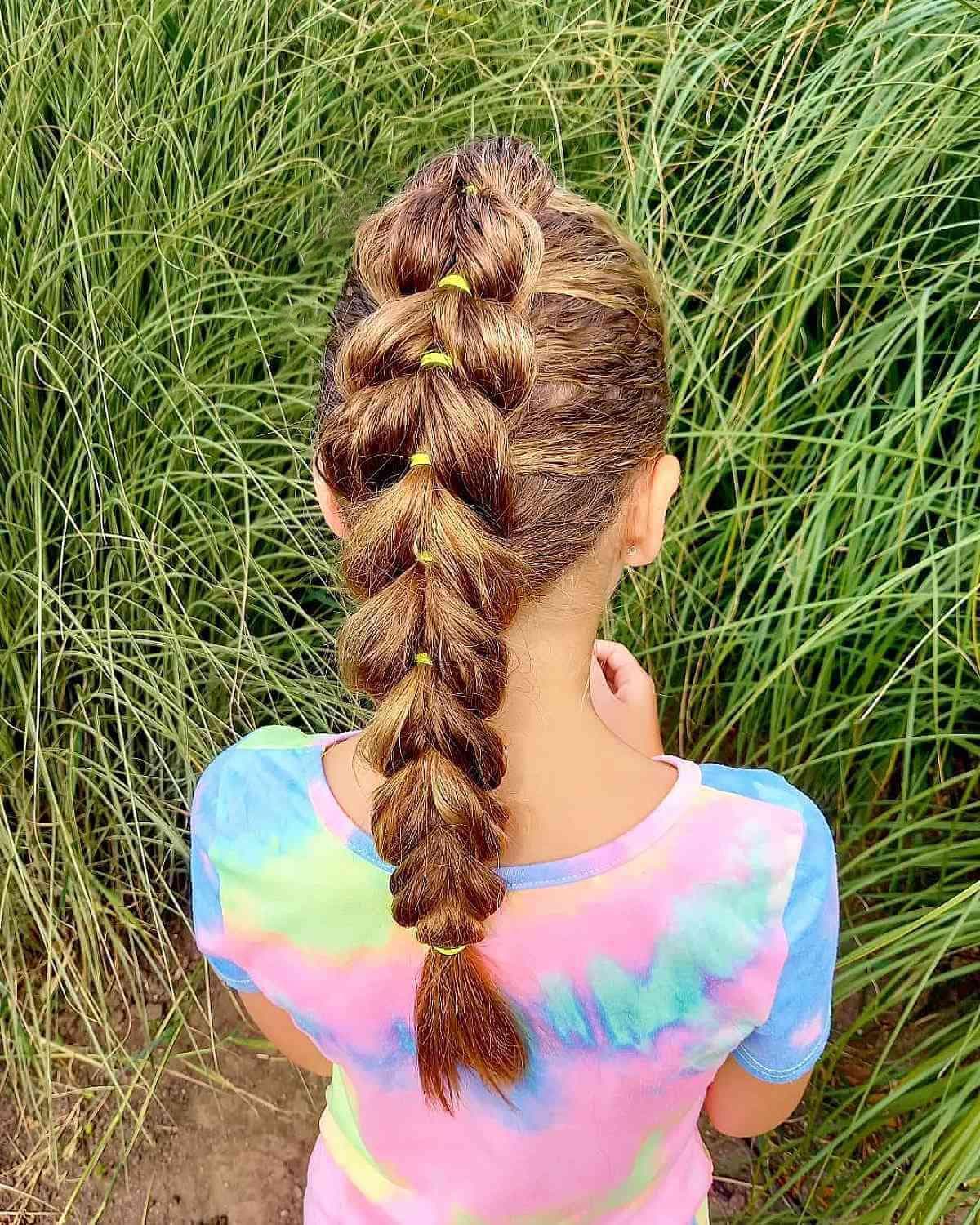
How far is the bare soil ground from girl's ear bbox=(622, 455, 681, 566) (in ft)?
3.44

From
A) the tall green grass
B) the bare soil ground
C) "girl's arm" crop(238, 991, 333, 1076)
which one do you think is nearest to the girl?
"girl's arm" crop(238, 991, 333, 1076)

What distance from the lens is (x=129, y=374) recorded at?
1681 mm

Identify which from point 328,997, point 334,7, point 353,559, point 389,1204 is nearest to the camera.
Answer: point 353,559

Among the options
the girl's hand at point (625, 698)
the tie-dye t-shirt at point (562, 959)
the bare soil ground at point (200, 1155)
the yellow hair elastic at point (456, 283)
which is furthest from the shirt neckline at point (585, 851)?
the bare soil ground at point (200, 1155)

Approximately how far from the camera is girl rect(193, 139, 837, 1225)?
0.72 meters

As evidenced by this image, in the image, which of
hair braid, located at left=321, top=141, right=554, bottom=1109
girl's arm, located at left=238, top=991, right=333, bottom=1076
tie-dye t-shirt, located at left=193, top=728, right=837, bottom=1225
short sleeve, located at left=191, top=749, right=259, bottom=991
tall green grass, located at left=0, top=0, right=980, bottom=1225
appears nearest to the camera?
hair braid, located at left=321, top=141, right=554, bottom=1109

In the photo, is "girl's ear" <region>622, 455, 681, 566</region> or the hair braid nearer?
the hair braid

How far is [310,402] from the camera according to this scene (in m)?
1.69

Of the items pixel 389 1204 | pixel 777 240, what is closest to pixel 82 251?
pixel 777 240

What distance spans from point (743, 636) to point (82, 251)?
1149 mm

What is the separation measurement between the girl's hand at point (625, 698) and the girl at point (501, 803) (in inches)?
8.5

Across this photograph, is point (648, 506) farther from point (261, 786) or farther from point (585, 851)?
point (261, 786)

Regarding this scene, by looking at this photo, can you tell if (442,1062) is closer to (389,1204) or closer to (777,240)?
(389,1204)

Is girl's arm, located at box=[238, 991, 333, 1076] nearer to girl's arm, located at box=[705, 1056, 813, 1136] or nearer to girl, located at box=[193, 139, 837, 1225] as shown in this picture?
girl, located at box=[193, 139, 837, 1225]
